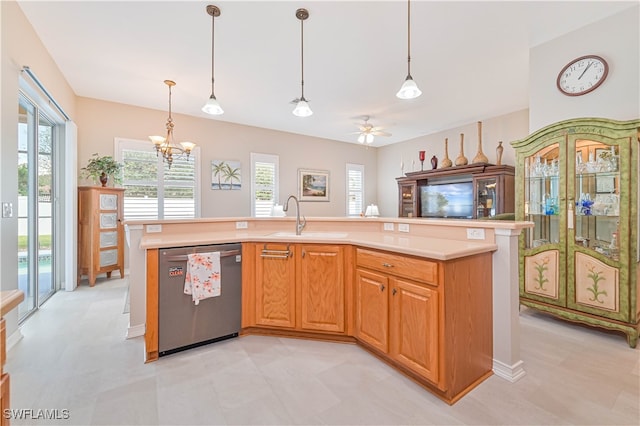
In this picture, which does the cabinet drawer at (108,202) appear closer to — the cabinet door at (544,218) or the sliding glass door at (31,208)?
the sliding glass door at (31,208)

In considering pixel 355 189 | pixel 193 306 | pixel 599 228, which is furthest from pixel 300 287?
pixel 355 189

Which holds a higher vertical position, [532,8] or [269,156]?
[532,8]

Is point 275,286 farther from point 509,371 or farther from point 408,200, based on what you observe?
point 408,200

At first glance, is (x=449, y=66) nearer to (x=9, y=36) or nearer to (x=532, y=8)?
(x=532, y=8)

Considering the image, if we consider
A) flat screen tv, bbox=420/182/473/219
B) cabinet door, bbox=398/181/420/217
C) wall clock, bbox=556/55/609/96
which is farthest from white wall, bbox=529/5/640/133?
cabinet door, bbox=398/181/420/217

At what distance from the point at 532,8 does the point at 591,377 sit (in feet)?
9.81

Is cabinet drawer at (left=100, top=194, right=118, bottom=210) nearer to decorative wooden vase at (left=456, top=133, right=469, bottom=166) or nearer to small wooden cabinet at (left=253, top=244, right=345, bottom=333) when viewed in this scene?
small wooden cabinet at (left=253, top=244, right=345, bottom=333)

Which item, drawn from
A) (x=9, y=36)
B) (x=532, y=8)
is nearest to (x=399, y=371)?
(x=532, y=8)

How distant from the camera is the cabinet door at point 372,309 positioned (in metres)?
2.10

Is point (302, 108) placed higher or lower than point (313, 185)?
higher

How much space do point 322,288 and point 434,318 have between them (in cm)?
99

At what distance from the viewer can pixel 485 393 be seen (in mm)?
1831

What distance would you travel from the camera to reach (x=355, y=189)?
25.4ft

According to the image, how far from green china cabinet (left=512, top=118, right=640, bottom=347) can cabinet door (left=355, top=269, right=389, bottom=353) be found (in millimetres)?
1935
